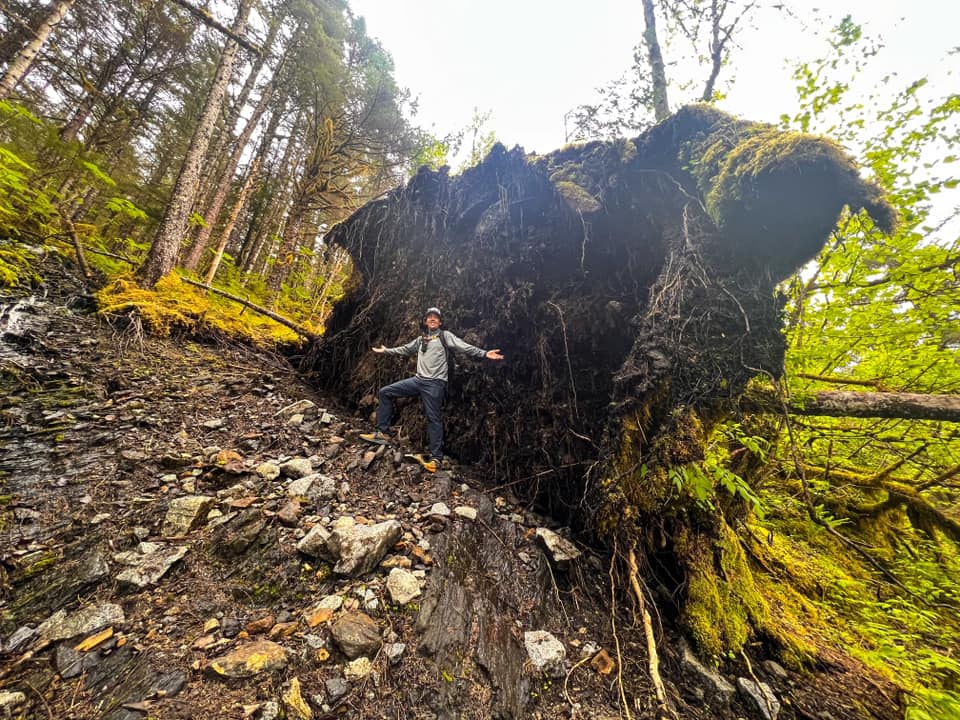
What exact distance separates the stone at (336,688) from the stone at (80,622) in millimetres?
1443

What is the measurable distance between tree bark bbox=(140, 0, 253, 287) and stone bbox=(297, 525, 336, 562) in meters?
6.65

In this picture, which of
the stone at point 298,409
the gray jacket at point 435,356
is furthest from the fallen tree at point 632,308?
the stone at point 298,409

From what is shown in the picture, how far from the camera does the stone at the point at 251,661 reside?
6.44ft

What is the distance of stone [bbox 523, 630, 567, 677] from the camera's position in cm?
246

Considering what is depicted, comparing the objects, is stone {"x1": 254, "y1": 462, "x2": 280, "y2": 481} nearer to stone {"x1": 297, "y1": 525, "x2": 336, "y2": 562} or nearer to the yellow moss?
stone {"x1": 297, "y1": 525, "x2": 336, "y2": 562}

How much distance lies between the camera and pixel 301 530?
10.0 feet

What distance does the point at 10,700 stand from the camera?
5.56 feet

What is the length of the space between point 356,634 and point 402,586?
457 millimetres

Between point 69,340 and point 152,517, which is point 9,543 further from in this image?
point 69,340

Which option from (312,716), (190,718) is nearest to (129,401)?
(190,718)

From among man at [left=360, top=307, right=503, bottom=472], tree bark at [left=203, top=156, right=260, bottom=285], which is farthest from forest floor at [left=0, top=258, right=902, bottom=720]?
tree bark at [left=203, top=156, right=260, bottom=285]

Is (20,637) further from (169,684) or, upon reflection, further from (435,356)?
(435,356)

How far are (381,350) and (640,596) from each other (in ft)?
13.7

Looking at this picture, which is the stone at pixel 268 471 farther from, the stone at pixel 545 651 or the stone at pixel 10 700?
the stone at pixel 545 651
